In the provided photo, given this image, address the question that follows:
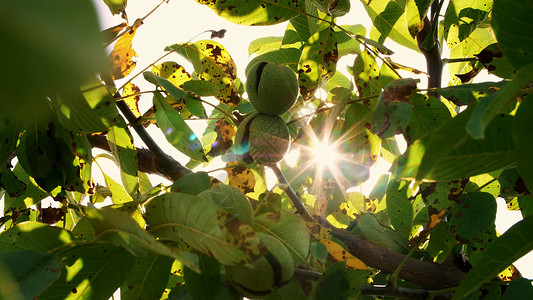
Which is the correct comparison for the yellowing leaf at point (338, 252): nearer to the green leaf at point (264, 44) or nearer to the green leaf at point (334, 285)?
the green leaf at point (334, 285)

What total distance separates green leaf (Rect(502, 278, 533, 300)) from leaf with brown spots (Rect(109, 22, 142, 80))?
132 cm

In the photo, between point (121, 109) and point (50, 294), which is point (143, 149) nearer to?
point (121, 109)

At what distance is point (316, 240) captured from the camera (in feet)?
4.46

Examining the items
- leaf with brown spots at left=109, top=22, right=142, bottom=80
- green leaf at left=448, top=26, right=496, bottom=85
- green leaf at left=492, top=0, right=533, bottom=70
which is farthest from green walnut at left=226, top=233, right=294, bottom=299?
green leaf at left=448, top=26, right=496, bottom=85

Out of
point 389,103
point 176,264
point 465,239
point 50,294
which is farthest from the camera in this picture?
point 465,239

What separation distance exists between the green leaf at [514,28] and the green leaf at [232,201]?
62cm

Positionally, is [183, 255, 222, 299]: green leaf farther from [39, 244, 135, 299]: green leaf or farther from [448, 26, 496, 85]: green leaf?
[448, 26, 496, 85]: green leaf

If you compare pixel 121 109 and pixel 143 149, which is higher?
pixel 121 109

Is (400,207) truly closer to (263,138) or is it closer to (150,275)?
(263,138)

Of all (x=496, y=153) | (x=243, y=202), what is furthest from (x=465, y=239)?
(x=243, y=202)

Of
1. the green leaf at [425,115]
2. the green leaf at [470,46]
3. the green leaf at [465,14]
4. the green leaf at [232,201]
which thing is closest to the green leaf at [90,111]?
the green leaf at [232,201]

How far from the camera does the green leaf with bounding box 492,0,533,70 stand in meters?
0.85

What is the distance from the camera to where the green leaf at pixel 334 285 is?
1.11 m

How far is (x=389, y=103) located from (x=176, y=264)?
Result: 73cm
